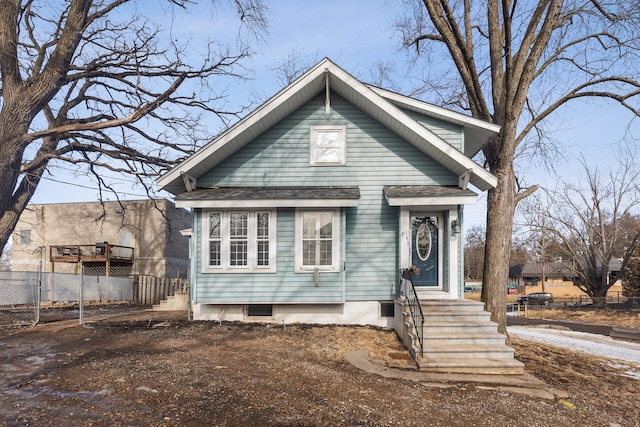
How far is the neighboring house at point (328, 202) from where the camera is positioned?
1042 centimetres

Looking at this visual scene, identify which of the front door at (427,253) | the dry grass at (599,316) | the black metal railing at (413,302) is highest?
the front door at (427,253)

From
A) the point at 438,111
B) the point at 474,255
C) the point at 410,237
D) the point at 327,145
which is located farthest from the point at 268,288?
the point at 474,255

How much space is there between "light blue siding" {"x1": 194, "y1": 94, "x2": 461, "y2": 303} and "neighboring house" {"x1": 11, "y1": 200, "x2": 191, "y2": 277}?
55.0 ft

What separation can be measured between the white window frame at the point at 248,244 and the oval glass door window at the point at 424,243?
3838 millimetres

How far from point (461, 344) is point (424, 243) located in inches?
139

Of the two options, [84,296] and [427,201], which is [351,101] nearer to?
[427,201]

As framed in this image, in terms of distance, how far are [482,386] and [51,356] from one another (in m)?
7.81

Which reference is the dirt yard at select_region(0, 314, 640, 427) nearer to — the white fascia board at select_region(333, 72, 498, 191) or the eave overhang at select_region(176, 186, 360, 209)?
the eave overhang at select_region(176, 186, 360, 209)

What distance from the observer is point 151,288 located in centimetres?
2139

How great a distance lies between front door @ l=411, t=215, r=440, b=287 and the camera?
11133 mm

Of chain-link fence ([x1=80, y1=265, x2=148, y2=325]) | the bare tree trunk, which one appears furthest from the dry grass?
chain-link fence ([x1=80, y1=265, x2=148, y2=325])

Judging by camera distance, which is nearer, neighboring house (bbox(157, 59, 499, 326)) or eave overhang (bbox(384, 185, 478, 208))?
eave overhang (bbox(384, 185, 478, 208))

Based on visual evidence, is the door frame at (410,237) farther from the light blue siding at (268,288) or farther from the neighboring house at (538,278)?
the neighboring house at (538,278)

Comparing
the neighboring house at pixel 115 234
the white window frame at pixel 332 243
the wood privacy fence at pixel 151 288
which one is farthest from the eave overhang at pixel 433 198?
the neighboring house at pixel 115 234
